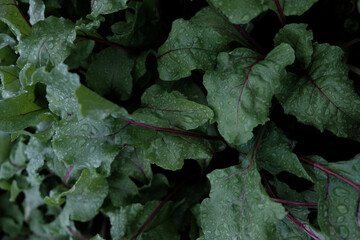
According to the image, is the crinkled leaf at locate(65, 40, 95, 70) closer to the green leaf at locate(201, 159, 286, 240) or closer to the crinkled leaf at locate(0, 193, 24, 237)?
the green leaf at locate(201, 159, 286, 240)

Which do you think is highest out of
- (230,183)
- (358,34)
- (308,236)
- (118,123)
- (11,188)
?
(358,34)

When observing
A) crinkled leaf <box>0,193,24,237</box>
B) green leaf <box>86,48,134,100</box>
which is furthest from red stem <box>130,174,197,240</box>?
crinkled leaf <box>0,193,24,237</box>

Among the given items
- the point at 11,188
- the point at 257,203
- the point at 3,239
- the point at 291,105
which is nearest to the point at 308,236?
the point at 257,203

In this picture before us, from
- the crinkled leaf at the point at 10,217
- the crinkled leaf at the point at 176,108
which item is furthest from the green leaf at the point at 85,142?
the crinkled leaf at the point at 10,217

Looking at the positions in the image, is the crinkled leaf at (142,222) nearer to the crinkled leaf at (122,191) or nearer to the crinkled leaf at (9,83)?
the crinkled leaf at (122,191)

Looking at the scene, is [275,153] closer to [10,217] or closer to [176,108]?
[176,108]

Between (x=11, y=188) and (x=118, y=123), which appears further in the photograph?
(x=11, y=188)

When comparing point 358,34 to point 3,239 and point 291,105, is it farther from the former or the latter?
point 3,239
